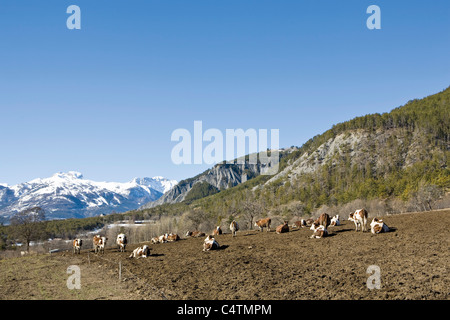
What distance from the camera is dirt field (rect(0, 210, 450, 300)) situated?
1407 cm

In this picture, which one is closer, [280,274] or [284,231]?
[280,274]

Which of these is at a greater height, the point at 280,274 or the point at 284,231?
the point at 280,274

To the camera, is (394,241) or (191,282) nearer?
(191,282)

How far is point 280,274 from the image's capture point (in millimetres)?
17609

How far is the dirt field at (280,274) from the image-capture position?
1407 centimetres

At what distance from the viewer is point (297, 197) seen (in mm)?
183500

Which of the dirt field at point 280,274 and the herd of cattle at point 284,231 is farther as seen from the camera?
the herd of cattle at point 284,231

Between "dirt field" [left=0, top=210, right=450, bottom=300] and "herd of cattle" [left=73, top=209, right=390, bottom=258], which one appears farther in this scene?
"herd of cattle" [left=73, top=209, right=390, bottom=258]
